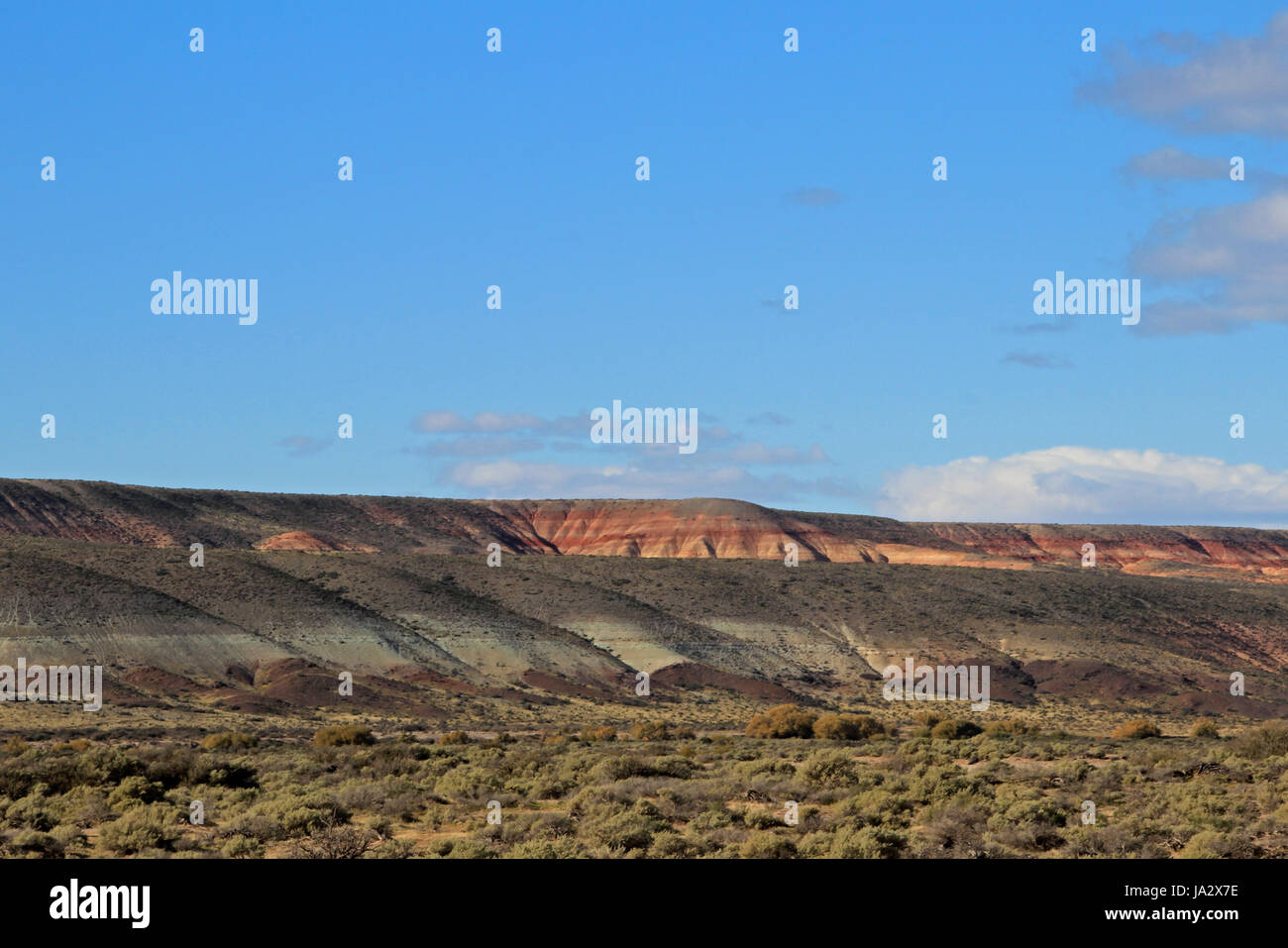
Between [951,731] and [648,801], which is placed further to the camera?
[951,731]

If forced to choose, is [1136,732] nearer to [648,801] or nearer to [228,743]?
[228,743]

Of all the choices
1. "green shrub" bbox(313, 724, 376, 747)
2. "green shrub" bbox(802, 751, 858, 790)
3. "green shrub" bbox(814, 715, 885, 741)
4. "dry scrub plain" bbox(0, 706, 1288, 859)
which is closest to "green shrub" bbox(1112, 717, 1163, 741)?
"green shrub" bbox(814, 715, 885, 741)

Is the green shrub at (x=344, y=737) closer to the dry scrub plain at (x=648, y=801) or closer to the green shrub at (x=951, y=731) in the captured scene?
the dry scrub plain at (x=648, y=801)

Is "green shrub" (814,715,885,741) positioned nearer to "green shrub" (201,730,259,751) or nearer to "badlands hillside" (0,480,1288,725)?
"badlands hillside" (0,480,1288,725)

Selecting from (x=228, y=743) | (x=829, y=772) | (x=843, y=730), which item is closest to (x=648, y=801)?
(x=829, y=772)

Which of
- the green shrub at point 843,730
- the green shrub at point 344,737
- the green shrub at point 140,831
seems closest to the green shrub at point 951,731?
the green shrub at point 843,730
